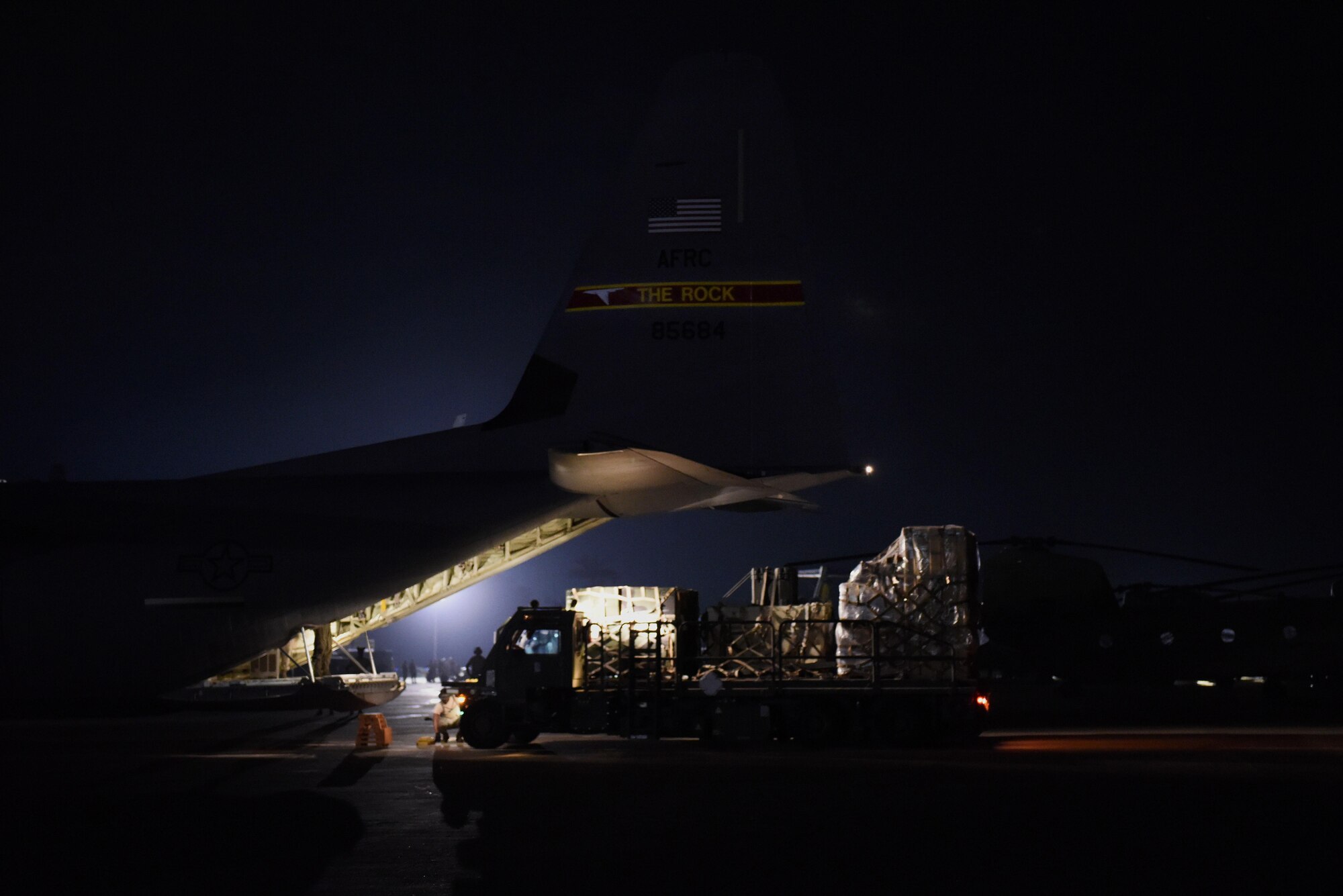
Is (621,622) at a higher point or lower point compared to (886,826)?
higher

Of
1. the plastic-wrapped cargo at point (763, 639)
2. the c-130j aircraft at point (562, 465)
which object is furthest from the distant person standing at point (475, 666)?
the c-130j aircraft at point (562, 465)

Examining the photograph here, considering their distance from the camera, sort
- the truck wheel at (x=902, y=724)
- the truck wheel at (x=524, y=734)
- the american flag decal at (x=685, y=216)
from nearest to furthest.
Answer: the american flag decal at (x=685, y=216) < the truck wheel at (x=902, y=724) < the truck wheel at (x=524, y=734)

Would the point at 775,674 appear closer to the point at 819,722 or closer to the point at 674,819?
the point at 819,722

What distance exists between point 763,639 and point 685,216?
9.23 meters

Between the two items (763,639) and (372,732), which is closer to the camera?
(372,732)

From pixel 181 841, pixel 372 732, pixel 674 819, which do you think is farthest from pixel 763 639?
pixel 181 841

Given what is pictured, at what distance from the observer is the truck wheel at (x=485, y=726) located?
56.7ft

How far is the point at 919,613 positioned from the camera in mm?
17312

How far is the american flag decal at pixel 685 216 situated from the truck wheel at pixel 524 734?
9.59 meters

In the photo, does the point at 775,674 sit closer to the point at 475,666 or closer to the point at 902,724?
the point at 902,724

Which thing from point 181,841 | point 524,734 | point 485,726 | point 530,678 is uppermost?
point 530,678

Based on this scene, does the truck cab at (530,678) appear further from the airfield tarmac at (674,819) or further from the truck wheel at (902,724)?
the truck wheel at (902,724)

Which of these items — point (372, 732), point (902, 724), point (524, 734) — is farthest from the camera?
point (524, 734)

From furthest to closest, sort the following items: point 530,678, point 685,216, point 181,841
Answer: point 530,678 → point 685,216 → point 181,841
